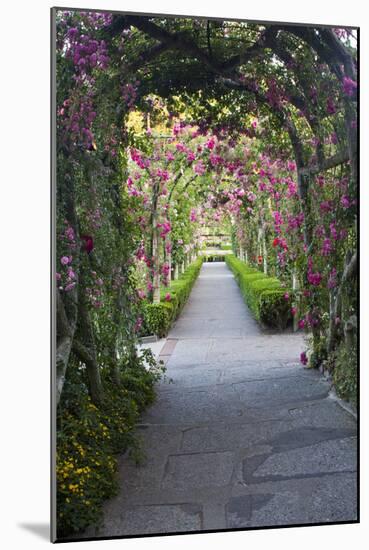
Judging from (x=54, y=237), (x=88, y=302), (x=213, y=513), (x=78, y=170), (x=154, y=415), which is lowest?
(x=213, y=513)

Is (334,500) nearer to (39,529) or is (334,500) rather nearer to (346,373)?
(346,373)

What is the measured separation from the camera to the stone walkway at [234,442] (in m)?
3.25

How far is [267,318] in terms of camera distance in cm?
406

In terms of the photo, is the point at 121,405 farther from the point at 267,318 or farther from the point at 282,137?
the point at 282,137

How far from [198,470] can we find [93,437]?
0.54 metres

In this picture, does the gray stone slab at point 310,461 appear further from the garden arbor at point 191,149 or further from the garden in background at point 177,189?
the garden arbor at point 191,149

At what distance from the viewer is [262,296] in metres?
4.12

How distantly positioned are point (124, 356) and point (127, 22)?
1742 mm

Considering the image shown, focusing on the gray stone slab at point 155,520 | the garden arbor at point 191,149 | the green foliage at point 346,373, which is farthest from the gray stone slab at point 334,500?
the garden arbor at point 191,149

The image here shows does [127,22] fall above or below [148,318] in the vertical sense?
above

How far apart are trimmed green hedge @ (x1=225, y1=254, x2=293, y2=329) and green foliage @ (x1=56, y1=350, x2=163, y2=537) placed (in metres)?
0.77

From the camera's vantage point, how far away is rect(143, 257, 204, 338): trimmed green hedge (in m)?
3.81

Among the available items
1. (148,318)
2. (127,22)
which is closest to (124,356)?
(148,318)

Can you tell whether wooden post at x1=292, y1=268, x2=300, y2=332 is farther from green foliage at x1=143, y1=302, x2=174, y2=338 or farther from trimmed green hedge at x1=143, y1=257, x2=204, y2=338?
green foliage at x1=143, y1=302, x2=174, y2=338
